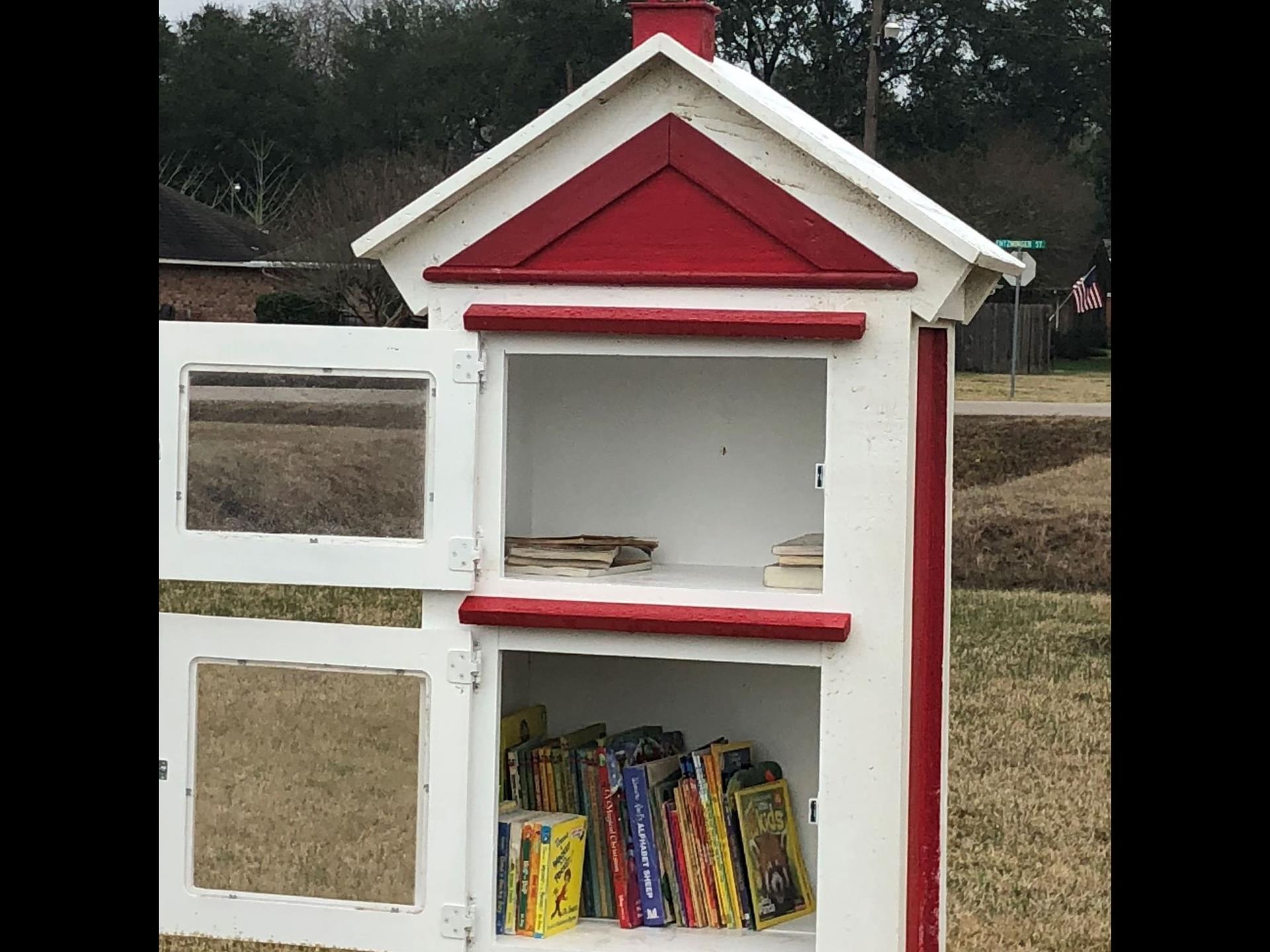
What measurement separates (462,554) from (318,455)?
0.37 meters

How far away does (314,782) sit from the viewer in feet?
12.5

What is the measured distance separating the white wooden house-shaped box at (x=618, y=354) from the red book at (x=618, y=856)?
17 centimetres

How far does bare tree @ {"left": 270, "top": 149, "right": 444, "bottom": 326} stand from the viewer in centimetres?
1324

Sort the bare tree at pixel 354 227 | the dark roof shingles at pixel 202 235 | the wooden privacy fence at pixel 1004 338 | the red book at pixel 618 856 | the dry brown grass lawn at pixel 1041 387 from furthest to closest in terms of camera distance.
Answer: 1. the dark roof shingles at pixel 202 235
2. the wooden privacy fence at pixel 1004 338
3. the dry brown grass lawn at pixel 1041 387
4. the bare tree at pixel 354 227
5. the red book at pixel 618 856

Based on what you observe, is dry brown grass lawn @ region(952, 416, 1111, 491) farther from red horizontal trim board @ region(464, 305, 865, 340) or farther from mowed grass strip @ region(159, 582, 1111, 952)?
red horizontal trim board @ region(464, 305, 865, 340)

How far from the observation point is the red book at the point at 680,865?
162 inches

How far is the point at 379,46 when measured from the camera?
15.2 meters

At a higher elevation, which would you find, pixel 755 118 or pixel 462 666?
pixel 755 118

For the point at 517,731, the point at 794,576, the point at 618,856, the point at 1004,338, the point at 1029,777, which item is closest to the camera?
the point at 794,576

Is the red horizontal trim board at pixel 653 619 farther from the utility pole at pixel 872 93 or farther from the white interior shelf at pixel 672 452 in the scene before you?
the utility pole at pixel 872 93

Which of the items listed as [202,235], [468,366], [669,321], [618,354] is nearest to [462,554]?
[468,366]

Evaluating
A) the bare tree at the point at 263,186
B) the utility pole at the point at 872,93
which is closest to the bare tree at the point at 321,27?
the bare tree at the point at 263,186

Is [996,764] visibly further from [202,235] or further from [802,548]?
[202,235]

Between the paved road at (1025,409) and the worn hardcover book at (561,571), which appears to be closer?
the worn hardcover book at (561,571)
